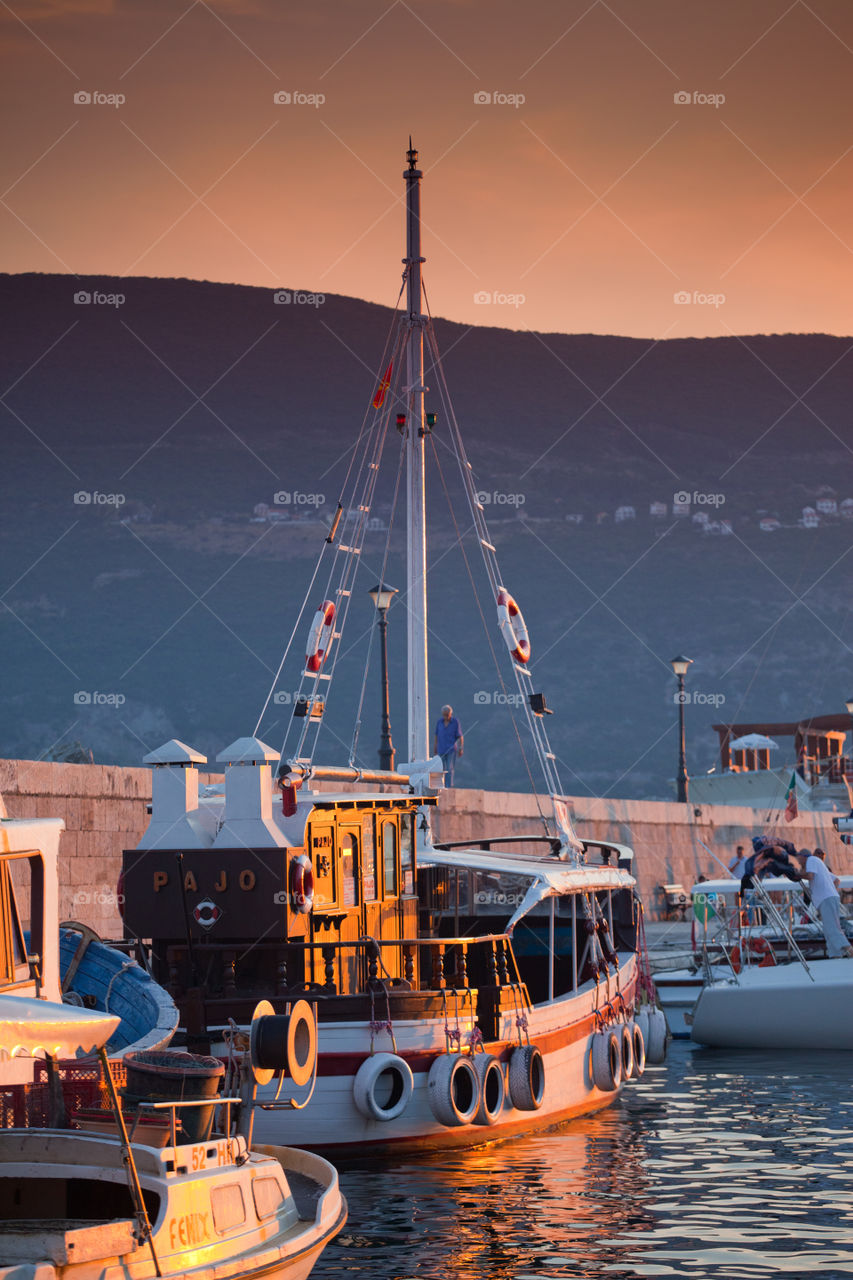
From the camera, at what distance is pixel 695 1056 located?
23.1 meters

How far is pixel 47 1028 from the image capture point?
26.3 feet

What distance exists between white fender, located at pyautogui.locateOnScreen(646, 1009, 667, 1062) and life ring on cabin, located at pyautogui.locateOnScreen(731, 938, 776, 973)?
8.46 feet

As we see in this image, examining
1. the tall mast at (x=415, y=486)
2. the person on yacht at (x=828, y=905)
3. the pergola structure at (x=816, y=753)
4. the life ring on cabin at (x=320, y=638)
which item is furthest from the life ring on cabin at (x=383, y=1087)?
the pergola structure at (x=816, y=753)

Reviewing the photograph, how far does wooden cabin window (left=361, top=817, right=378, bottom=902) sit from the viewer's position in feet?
56.4

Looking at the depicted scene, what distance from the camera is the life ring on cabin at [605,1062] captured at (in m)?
18.3

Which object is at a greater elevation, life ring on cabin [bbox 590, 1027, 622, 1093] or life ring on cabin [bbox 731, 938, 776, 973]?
life ring on cabin [bbox 731, 938, 776, 973]

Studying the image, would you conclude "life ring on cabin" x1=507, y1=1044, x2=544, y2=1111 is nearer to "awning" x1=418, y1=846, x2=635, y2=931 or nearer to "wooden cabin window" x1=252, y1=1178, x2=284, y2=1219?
"awning" x1=418, y1=846, x2=635, y2=931

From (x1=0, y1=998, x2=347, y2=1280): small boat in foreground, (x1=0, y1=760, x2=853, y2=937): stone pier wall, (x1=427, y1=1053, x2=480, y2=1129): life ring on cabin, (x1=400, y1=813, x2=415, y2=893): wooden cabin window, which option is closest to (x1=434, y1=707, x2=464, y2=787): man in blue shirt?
(x1=0, y1=760, x2=853, y2=937): stone pier wall

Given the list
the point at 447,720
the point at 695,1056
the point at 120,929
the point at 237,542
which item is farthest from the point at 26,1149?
the point at 237,542

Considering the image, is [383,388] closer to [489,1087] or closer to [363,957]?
[363,957]

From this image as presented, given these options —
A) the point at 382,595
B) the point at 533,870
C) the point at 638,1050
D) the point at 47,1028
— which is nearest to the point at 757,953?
the point at 638,1050

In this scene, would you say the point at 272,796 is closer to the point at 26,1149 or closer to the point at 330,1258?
the point at 330,1258

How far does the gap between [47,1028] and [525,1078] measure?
888 cm

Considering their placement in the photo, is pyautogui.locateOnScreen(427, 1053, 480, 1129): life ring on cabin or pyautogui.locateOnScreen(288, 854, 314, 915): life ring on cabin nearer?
pyautogui.locateOnScreen(427, 1053, 480, 1129): life ring on cabin
